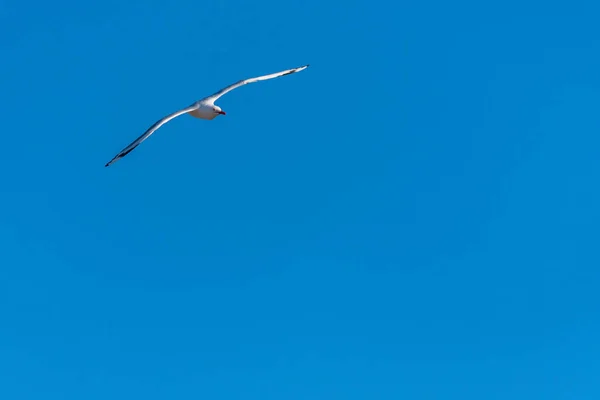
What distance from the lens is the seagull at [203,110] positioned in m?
37.1

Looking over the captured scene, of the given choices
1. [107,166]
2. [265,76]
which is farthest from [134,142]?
[265,76]

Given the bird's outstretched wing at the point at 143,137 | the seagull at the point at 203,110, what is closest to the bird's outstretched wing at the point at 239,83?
the seagull at the point at 203,110

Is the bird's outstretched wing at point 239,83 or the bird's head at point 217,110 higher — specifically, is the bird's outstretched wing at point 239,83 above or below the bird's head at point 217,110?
above

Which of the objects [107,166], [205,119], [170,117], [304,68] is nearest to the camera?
[107,166]

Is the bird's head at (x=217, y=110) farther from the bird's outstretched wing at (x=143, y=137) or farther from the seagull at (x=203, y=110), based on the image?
the bird's outstretched wing at (x=143, y=137)

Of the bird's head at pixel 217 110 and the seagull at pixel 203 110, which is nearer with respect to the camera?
the seagull at pixel 203 110

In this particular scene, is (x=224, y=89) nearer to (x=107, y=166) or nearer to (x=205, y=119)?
(x=205, y=119)

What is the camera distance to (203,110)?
1704 inches

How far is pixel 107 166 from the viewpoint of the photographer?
35.3 m

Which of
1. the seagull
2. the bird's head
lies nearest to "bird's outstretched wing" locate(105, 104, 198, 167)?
the seagull

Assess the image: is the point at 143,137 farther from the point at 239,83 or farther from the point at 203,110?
the point at 239,83

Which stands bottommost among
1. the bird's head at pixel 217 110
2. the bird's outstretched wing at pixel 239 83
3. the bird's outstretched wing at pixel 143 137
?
the bird's outstretched wing at pixel 143 137

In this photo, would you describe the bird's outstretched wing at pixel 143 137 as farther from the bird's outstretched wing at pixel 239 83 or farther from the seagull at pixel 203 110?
the bird's outstretched wing at pixel 239 83

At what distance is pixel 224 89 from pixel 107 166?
11461 mm
